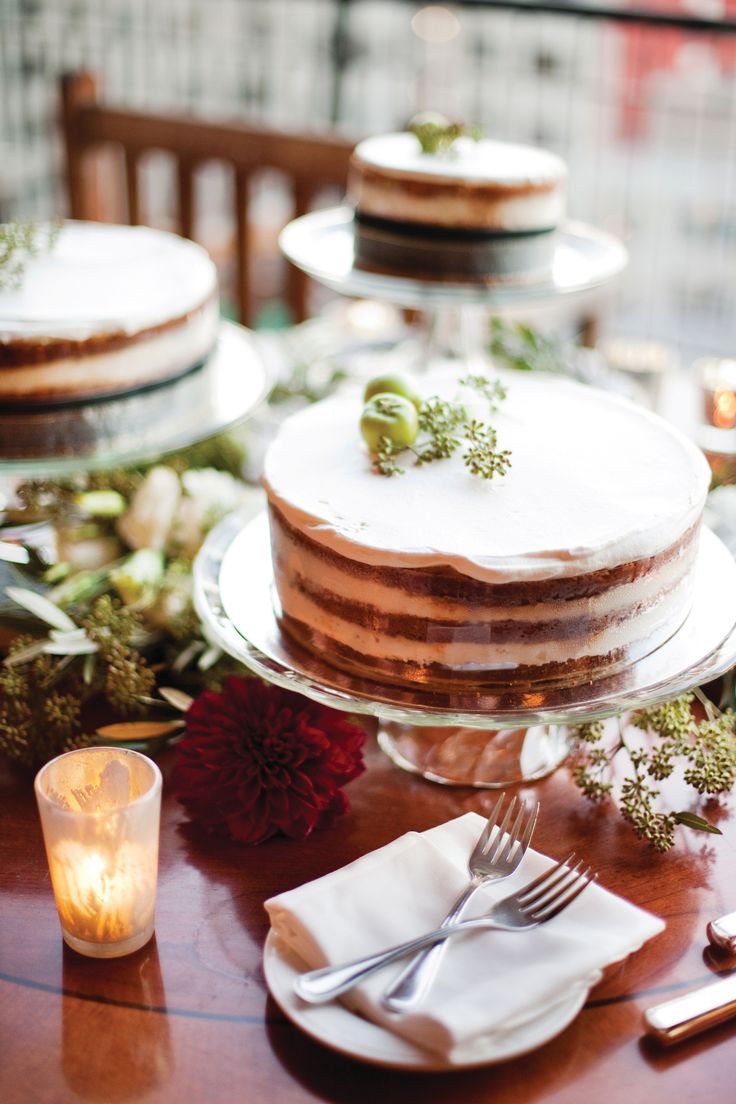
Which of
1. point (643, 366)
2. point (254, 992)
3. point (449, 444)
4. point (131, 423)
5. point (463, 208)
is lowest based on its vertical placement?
point (254, 992)

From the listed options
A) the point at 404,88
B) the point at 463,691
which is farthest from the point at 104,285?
the point at 404,88

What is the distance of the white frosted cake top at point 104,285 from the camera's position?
1.61 m

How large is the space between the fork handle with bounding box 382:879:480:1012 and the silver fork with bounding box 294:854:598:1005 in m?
0.01

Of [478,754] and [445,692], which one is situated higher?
[445,692]

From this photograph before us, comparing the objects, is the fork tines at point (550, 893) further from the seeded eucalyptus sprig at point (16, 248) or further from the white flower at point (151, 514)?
the seeded eucalyptus sprig at point (16, 248)

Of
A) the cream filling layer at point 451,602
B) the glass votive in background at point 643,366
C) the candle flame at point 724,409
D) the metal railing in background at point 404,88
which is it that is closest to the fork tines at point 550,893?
the cream filling layer at point 451,602

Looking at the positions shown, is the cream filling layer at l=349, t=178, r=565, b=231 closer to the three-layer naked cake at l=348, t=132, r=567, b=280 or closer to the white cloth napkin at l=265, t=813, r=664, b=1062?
the three-layer naked cake at l=348, t=132, r=567, b=280

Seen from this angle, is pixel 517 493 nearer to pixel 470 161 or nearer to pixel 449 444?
pixel 449 444

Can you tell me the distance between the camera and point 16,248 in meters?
1.76

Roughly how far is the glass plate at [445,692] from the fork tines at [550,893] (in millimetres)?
142

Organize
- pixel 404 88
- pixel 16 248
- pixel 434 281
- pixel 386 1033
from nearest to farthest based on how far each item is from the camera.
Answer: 1. pixel 386 1033
2. pixel 16 248
3. pixel 434 281
4. pixel 404 88

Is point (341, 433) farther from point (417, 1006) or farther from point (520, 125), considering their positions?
point (520, 125)

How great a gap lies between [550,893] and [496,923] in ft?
0.24

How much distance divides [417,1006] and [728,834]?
477 millimetres
